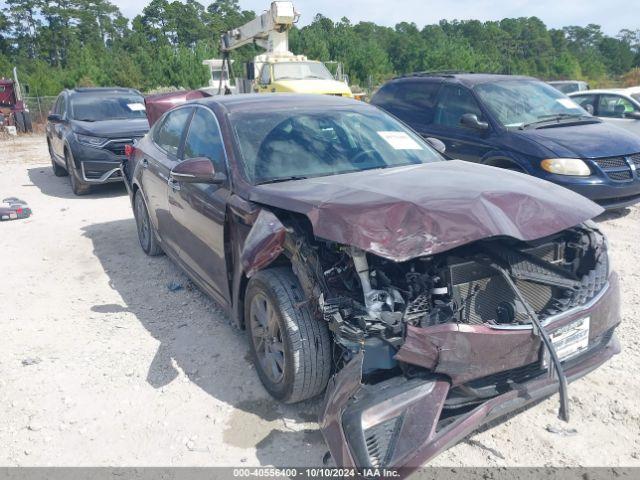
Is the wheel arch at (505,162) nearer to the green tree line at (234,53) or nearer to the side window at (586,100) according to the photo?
the side window at (586,100)

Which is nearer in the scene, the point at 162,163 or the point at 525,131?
the point at 162,163

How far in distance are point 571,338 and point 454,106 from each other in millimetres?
5349

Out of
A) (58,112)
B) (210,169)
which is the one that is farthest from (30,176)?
(210,169)

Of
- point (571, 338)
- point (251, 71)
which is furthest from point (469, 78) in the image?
point (251, 71)

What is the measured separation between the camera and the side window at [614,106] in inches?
404

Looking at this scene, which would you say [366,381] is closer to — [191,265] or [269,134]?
[269,134]

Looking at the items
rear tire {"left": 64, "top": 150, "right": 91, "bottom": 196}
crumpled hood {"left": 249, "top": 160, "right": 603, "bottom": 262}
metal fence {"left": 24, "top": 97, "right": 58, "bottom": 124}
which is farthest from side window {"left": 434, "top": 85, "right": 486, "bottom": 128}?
metal fence {"left": 24, "top": 97, "right": 58, "bottom": 124}

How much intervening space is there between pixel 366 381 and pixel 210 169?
1.79 m

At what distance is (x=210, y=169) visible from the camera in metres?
3.71

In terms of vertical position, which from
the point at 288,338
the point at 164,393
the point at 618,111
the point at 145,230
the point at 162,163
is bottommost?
the point at 164,393

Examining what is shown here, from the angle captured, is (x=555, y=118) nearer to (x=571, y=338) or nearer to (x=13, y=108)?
(x=571, y=338)

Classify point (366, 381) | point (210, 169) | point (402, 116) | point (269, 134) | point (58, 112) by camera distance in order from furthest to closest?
1. point (58, 112)
2. point (402, 116)
3. point (269, 134)
4. point (210, 169)
5. point (366, 381)

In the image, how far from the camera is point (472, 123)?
22.8 ft

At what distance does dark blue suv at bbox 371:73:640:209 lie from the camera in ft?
20.9
